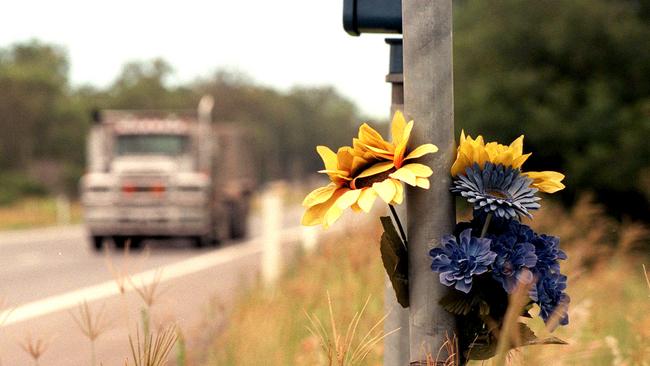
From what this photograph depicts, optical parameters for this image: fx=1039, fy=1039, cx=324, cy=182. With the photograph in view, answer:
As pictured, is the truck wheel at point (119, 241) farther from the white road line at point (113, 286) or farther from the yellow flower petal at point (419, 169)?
the yellow flower petal at point (419, 169)

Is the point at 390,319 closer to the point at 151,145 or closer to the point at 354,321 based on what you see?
the point at 354,321

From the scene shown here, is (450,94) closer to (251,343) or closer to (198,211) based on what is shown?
(251,343)

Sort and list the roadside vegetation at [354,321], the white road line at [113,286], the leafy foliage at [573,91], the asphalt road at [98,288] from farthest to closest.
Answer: the leafy foliage at [573,91] < the white road line at [113,286] < the asphalt road at [98,288] < the roadside vegetation at [354,321]

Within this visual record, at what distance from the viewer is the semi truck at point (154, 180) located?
1934 centimetres

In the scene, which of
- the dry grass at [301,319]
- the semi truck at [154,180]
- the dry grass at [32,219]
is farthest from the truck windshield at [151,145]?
the dry grass at [301,319]

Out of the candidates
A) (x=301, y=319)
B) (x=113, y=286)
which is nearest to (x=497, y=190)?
(x=301, y=319)

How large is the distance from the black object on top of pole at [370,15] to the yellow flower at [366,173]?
0.51 m

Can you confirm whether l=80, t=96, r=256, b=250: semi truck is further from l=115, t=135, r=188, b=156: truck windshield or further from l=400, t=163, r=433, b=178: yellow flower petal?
l=400, t=163, r=433, b=178: yellow flower petal

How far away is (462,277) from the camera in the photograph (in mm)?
2430

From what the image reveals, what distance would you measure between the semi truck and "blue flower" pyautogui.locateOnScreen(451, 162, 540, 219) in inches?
661

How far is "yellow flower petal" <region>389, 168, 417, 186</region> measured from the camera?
238 centimetres

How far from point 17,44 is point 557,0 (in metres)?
69.6

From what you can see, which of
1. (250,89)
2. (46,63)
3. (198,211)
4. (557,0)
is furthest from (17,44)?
(557,0)

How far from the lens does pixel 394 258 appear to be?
100 inches
